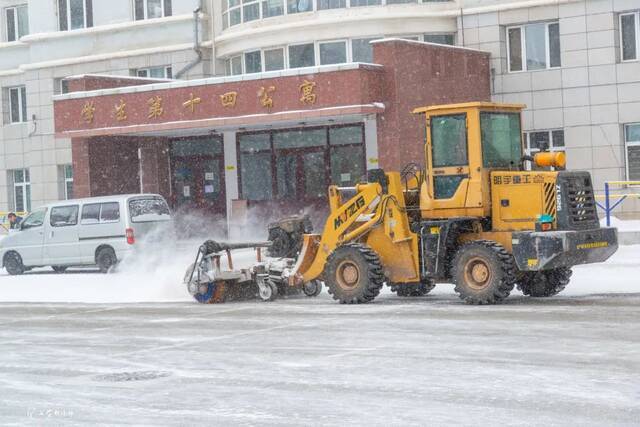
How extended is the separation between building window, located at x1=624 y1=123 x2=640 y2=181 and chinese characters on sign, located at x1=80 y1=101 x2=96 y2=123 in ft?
46.5

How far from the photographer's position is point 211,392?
1011 cm

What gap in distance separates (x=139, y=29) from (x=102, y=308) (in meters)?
20.6

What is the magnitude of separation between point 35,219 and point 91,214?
1894 mm

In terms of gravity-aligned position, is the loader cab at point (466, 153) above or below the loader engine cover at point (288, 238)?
above

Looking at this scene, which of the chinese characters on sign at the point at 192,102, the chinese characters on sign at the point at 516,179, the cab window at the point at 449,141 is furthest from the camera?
the chinese characters on sign at the point at 192,102

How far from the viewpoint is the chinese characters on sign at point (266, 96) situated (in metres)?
30.0

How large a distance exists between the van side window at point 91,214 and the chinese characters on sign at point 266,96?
5231mm

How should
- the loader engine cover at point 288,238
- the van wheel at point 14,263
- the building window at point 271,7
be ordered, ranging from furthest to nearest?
the building window at point 271,7, the van wheel at point 14,263, the loader engine cover at point 288,238

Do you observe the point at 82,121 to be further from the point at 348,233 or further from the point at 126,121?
the point at 348,233

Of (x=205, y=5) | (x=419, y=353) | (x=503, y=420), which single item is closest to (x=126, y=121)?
(x=205, y=5)

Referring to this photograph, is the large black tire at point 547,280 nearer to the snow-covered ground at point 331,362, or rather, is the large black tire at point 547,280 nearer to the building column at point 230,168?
the snow-covered ground at point 331,362

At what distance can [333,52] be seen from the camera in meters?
32.5

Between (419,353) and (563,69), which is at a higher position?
(563,69)

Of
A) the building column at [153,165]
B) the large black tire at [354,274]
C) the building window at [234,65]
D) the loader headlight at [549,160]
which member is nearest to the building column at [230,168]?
the building window at [234,65]
